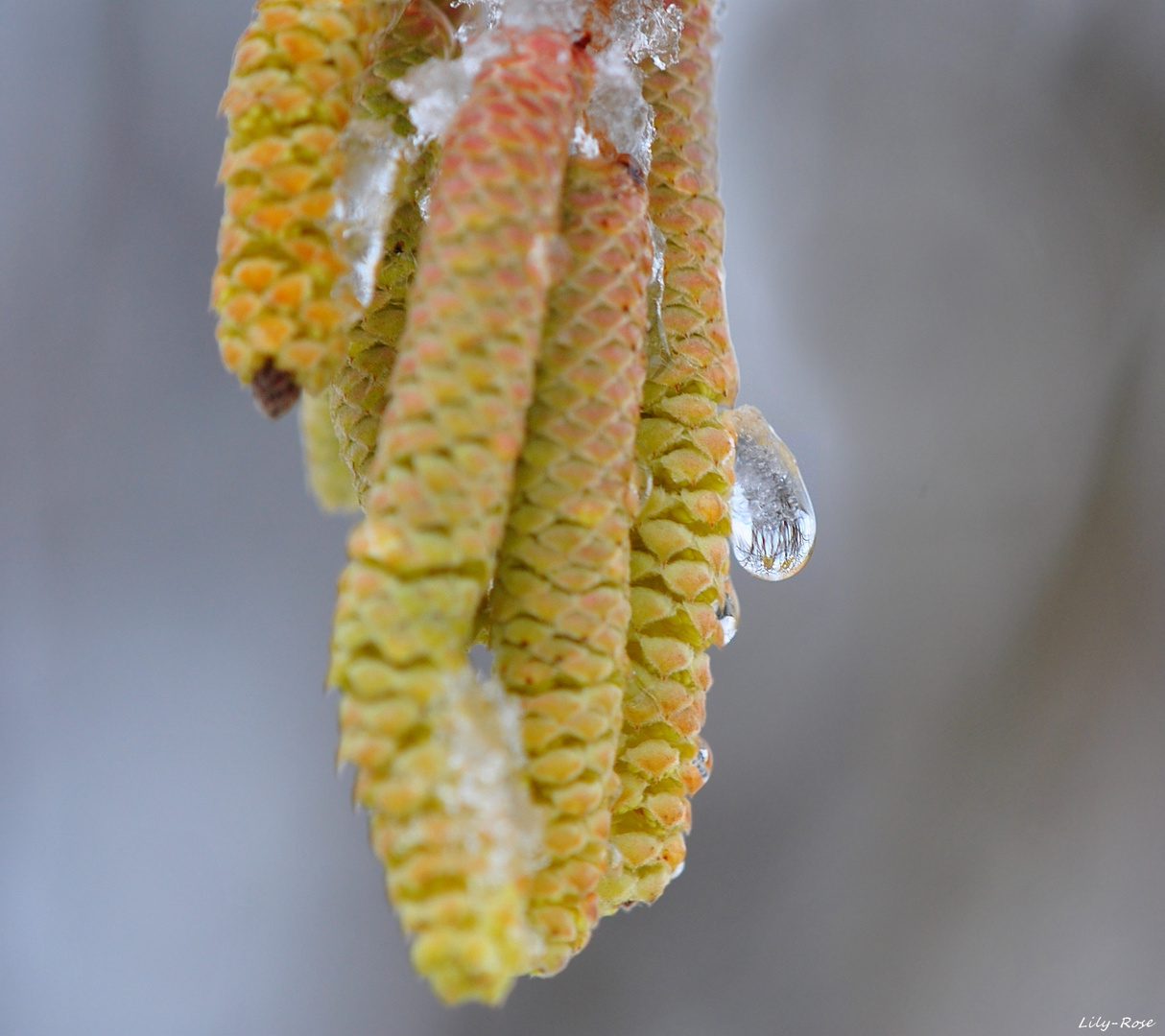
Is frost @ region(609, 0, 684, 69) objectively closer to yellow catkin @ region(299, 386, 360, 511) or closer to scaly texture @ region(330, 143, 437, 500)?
scaly texture @ region(330, 143, 437, 500)

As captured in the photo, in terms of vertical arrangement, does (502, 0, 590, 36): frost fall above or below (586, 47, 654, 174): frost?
above

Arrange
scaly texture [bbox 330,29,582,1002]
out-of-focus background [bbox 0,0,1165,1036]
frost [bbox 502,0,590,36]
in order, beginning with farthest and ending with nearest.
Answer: out-of-focus background [bbox 0,0,1165,1036] → frost [bbox 502,0,590,36] → scaly texture [bbox 330,29,582,1002]

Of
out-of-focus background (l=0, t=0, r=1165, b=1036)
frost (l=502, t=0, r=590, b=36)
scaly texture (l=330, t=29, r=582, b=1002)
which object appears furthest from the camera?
out-of-focus background (l=0, t=0, r=1165, b=1036)

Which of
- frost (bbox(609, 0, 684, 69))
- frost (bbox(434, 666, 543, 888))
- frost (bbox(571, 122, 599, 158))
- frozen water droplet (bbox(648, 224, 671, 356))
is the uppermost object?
frost (bbox(609, 0, 684, 69))

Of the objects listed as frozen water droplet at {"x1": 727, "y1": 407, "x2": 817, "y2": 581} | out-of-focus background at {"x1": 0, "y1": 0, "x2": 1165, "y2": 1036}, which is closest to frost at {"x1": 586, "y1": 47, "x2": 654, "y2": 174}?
frozen water droplet at {"x1": 727, "y1": 407, "x2": 817, "y2": 581}

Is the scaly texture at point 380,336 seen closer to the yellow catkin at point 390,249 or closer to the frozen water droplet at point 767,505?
the yellow catkin at point 390,249

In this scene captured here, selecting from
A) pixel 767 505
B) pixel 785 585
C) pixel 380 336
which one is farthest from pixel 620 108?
pixel 785 585

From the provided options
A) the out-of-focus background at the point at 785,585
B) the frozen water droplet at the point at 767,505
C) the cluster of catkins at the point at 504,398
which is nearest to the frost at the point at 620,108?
the cluster of catkins at the point at 504,398

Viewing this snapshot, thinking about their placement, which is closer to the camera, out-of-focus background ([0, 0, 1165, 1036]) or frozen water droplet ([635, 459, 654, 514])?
frozen water droplet ([635, 459, 654, 514])
